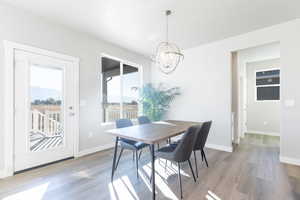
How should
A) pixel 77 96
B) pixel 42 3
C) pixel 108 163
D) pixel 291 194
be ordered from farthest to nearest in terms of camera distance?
pixel 77 96
pixel 108 163
pixel 42 3
pixel 291 194

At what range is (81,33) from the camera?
3.12m

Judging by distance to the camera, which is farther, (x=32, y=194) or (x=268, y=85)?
(x=268, y=85)

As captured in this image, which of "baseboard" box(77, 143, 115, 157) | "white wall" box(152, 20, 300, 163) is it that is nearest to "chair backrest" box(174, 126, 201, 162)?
"white wall" box(152, 20, 300, 163)

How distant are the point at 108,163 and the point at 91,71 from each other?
2.02 m

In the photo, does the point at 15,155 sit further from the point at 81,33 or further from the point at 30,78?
the point at 81,33

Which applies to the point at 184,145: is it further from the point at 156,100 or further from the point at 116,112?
the point at 116,112

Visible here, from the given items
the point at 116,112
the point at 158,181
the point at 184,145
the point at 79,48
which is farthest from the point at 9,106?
the point at 184,145

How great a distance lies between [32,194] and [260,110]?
623 cm

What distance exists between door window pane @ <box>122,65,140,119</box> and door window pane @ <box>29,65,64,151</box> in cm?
172

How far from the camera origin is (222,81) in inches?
138

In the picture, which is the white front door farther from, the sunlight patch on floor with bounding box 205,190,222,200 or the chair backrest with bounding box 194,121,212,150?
the sunlight patch on floor with bounding box 205,190,222,200

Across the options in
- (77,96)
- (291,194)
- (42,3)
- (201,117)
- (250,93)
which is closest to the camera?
(291,194)

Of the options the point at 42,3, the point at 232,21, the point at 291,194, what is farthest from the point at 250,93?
the point at 42,3

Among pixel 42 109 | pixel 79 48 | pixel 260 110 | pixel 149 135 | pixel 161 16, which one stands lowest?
pixel 149 135
